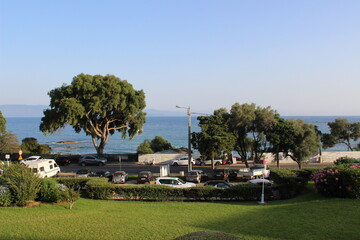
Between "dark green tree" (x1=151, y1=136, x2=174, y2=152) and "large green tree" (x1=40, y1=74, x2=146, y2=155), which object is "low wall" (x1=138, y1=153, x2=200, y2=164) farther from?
"dark green tree" (x1=151, y1=136, x2=174, y2=152)

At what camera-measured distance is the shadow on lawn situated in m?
10.8

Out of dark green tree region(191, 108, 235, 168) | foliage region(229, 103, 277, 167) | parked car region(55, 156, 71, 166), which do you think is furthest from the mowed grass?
parked car region(55, 156, 71, 166)

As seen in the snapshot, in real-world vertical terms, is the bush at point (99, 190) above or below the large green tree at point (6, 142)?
below

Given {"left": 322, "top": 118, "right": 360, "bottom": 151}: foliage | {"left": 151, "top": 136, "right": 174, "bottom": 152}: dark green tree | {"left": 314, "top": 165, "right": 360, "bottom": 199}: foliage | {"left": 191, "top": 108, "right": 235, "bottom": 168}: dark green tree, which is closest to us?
{"left": 314, "top": 165, "right": 360, "bottom": 199}: foliage

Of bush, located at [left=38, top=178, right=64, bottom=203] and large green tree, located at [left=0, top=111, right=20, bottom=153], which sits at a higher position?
large green tree, located at [left=0, top=111, right=20, bottom=153]

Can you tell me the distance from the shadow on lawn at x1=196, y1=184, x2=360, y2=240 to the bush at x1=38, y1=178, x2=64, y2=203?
827 cm

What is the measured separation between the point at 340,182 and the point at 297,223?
22.0ft

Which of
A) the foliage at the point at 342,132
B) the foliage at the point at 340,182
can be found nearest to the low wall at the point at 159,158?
the foliage at the point at 342,132

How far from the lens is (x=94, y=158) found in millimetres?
44125

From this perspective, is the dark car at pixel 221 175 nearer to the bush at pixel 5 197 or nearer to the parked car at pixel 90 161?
the parked car at pixel 90 161

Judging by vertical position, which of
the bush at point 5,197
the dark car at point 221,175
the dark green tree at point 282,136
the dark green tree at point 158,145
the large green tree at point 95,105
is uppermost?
the large green tree at point 95,105

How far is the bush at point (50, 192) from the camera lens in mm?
16625

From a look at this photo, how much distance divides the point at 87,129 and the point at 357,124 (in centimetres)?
4617

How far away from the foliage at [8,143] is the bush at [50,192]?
36742 mm
